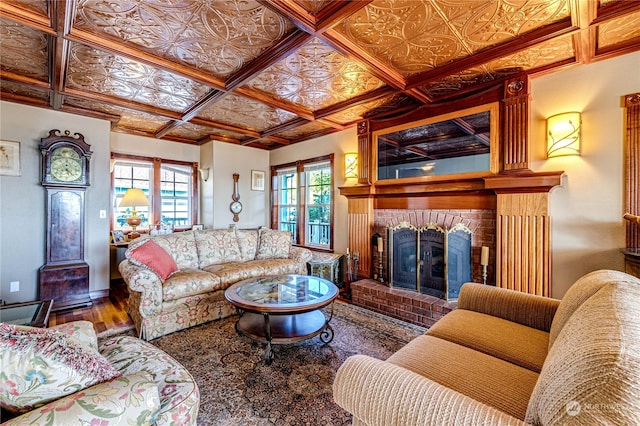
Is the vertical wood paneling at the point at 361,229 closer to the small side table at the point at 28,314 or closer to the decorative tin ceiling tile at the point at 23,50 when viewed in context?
the small side table at the point at 28,314

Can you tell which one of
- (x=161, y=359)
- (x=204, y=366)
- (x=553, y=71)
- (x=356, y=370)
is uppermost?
(x=553, y=71)

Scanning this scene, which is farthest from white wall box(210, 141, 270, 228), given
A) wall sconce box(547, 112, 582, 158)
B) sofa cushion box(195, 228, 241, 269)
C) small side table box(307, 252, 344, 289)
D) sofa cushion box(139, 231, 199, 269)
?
wall sconce box(547, 112, 582, 158)

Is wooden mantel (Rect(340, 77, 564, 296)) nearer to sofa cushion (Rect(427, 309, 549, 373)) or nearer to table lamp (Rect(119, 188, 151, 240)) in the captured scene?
sofa cushion (Rect(427, 309, 549, 373))

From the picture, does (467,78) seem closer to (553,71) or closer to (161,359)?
(553,71)

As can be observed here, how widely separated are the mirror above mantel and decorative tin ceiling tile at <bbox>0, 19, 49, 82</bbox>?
137 inches

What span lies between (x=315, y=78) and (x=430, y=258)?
233 cm

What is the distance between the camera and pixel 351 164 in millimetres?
4109

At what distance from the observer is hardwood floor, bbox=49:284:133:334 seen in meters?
2.88

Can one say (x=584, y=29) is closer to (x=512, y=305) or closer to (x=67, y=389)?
(x=512, y=305)

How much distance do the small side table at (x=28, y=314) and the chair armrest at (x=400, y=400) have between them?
2.00 m

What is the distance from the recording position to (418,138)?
3.35 metres

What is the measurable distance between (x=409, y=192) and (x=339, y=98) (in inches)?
57.3

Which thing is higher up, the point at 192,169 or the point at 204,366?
the point at 192,169

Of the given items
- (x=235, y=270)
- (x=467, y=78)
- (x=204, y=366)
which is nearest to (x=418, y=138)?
(x=467, y=78)
